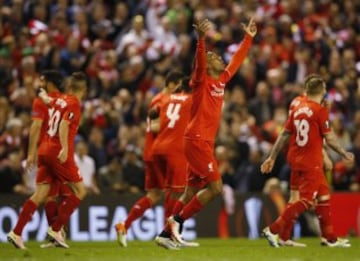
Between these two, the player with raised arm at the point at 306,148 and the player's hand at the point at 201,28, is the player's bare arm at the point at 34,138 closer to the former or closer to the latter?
the player's hand at the point at 201,28

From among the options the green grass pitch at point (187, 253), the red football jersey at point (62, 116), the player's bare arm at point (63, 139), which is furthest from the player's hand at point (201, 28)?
the green grass pitch at point (187, 253)

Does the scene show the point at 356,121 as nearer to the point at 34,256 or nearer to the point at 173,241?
the point at 173,241

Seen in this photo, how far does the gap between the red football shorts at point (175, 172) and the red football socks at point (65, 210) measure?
5.33 feet

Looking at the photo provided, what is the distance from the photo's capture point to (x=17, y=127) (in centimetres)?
2377

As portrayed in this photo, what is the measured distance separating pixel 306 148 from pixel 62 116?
3.38 metres

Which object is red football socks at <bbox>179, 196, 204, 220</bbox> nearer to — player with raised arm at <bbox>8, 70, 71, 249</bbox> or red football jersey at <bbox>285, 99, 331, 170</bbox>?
red football jersey at <bbox>285, 99, 331, 170</bbox>

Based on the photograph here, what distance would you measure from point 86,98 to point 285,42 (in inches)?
190

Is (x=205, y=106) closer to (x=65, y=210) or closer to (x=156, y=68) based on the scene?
(x=65, y=210)

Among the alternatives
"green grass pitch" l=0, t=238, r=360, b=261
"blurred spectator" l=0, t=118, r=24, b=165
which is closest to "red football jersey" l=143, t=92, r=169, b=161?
"green grass pitch" l=0, t=238, r=360, b=261

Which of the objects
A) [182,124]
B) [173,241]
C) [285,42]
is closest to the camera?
[173,241]

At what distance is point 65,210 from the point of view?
18.0 m

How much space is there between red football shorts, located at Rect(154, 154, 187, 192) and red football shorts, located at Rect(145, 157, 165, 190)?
0.16 meters

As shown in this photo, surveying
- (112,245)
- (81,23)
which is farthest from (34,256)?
(81,23)

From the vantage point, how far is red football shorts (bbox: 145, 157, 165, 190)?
63.5ft
